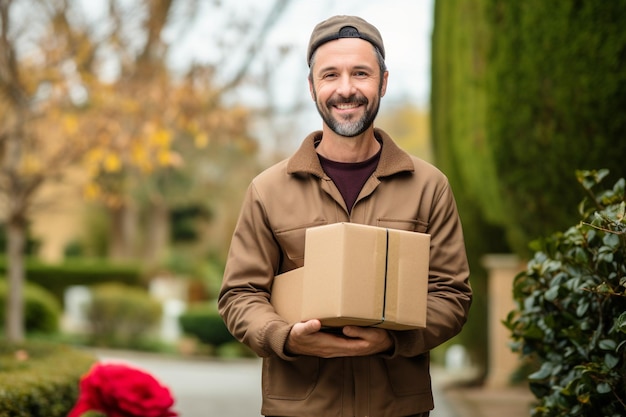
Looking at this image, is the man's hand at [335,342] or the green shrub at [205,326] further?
the green shrub at [205,326]

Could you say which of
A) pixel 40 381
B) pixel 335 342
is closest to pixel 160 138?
pixel 40 381

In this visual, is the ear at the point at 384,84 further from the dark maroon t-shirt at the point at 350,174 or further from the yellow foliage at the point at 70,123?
the yellow foliage at the point at 70,123

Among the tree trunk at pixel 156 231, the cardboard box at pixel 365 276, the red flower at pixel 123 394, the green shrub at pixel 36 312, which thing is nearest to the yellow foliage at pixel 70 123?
the red flower at pixel 123 394

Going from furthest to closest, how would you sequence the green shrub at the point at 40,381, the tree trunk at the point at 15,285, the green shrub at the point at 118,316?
the green shrub at the point at 118,316 < the tree trunk at the point at 15,285 < the green shrub at the point at 40,381

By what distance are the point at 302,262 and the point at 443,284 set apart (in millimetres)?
400

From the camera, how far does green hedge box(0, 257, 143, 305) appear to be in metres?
27.2

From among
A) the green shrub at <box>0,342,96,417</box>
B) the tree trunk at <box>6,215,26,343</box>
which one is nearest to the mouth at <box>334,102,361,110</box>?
the green shrub at <box>0,342,96,417</box>

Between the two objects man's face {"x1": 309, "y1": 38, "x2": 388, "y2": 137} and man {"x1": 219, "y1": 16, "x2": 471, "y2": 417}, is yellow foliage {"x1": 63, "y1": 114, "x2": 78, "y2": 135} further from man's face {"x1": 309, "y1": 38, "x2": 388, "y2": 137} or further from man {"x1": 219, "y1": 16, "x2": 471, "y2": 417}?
man's face {"x1": 309, "y1": 38, "x2": 388, "y2": 137}

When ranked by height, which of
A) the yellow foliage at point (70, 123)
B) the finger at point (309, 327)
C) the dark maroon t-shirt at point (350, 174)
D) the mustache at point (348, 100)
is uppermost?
the yellow foliage at point (70, 123)

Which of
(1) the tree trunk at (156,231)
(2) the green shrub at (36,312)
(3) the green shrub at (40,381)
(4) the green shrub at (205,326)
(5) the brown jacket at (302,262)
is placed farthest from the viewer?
(1) the tree trunk at (156,231)

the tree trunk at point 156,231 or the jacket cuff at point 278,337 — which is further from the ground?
the tree trunk at point 156,231

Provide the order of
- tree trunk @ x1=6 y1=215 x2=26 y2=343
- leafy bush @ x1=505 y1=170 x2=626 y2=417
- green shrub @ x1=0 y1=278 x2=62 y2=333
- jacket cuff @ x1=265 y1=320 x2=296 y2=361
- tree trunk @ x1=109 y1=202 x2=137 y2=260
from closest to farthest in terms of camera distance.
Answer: jacket cuff @ x1=265 y1=320 x2=296 y2=361 → leafy bush @ x1=505 y1=170 x2=626 y2=417 → tree trunk @ x1=6 y1=215 x2=26 y2=343 → green shrub @ x1=0 y1=278 x2=62 y2=333 → tree trunk @ x1=109 y1=202 x2=137 y2=260

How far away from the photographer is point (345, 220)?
290cm

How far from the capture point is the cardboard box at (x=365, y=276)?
260 centimetres
